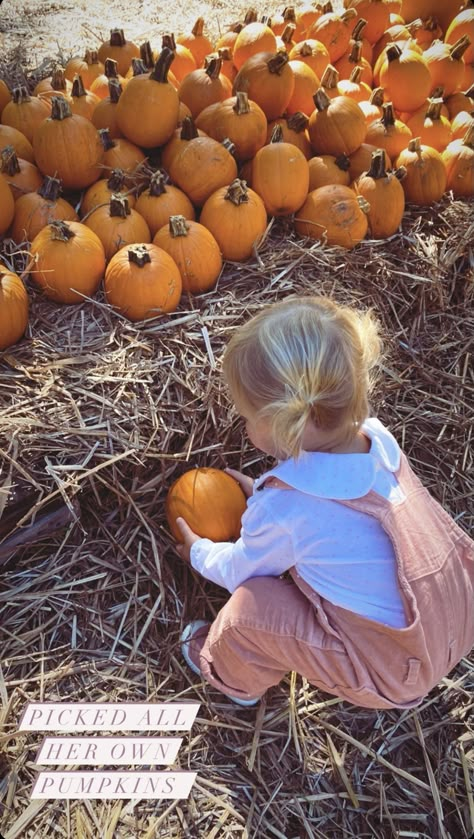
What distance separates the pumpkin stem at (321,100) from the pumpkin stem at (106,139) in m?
0.95

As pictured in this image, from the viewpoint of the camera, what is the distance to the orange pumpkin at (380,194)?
112 inches

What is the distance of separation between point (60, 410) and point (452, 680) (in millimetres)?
1556

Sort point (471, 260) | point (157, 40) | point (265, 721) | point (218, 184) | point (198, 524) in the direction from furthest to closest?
point (157, 40) → point (471, 260) → point (218, 184) → point (198, 524) → point (265, 721)

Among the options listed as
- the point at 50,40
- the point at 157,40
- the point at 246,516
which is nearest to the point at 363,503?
the point at 246,516

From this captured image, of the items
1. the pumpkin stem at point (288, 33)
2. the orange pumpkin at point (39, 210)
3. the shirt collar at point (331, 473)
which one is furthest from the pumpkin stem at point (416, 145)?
the shirt collar at point (331, 473)

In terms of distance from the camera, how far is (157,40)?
412 cm

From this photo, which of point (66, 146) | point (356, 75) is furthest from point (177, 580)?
point (356, 75)

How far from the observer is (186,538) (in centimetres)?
210

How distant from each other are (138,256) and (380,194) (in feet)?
3.95

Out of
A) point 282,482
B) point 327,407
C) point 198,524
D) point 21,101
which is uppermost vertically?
point 21,101

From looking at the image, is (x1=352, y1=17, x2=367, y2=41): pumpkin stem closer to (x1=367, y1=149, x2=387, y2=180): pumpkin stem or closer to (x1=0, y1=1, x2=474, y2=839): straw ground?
(x1=367, y1=149, x2=387, y2=180): pumpkin stem

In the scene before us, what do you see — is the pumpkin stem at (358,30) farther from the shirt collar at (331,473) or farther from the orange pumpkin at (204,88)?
the shirt collar at (331,473)

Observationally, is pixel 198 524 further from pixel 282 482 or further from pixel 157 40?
pixel 157 40

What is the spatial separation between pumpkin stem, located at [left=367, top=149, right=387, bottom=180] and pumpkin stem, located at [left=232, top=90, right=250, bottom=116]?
592mm
